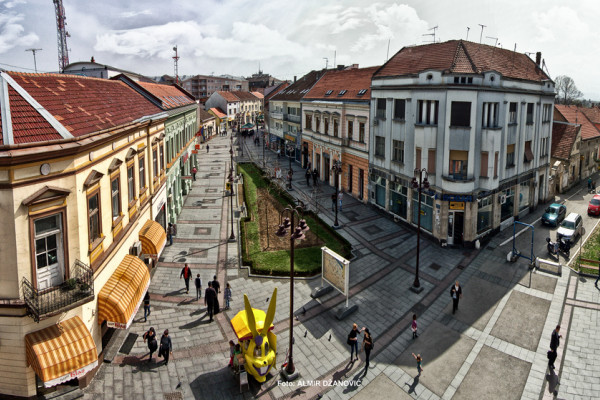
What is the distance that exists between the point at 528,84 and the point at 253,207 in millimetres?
23455

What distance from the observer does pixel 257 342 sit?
1388 centimetres

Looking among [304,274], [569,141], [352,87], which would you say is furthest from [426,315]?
[569,141]

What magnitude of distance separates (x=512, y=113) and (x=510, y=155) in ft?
10.0

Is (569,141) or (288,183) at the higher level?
(569,141)

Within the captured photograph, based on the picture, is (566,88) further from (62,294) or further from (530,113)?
(62,294)

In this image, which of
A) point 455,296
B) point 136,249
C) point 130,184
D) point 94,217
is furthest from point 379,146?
point 94,217

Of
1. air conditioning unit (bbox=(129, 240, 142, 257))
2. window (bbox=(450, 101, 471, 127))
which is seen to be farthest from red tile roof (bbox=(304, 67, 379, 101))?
air conditioning unit (bbox=(129, 240, 142, 257))

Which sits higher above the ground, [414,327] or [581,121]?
[581,121]

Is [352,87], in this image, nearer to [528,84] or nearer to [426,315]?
[528,84]

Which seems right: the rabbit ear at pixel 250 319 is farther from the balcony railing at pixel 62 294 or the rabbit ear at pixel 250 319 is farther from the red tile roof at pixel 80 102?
the red tile roof at pixel 80 102

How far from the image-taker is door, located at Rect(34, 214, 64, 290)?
1148 cm

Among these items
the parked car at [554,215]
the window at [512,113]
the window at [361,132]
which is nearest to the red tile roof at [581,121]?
the parked car at [554,215]

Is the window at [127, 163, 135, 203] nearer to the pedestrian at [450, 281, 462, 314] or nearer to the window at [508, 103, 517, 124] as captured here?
the pedestrian at [450, 281, 462, 314]

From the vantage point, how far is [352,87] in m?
38.8
